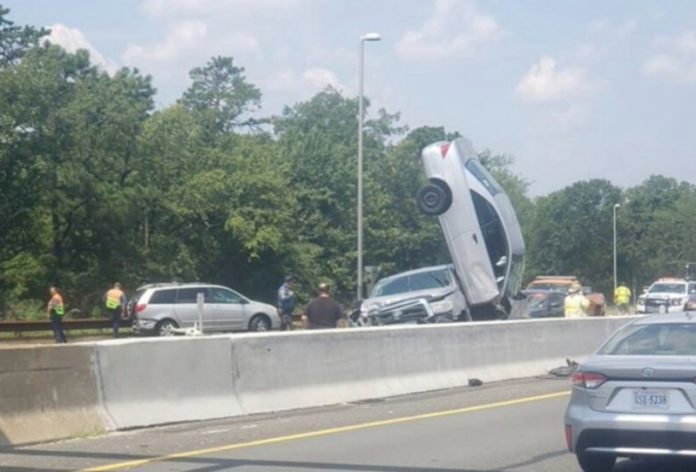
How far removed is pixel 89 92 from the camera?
53.6m

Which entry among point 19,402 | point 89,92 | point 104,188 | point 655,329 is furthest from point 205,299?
point 655,329

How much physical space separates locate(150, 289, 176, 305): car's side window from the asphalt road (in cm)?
2192

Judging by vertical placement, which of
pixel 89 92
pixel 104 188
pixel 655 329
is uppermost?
pixel 89 92

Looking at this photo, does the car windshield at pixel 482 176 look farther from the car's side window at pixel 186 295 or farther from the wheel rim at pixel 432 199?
the car's side window at pixel 186 295

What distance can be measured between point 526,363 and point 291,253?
125 feet

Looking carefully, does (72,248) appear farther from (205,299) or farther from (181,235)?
(205,299)

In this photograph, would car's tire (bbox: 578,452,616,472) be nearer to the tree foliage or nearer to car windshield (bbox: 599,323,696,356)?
car windshield (bbox: 599,323,696,356)

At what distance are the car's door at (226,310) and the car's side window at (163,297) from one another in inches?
48.8

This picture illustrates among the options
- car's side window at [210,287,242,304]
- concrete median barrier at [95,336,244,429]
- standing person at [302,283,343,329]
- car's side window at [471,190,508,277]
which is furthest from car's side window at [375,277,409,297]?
concrete median barrier at [95,336,244,429]

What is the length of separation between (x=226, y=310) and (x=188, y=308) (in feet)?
5.15

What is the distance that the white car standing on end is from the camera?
1143 inches

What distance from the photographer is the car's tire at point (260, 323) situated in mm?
40688

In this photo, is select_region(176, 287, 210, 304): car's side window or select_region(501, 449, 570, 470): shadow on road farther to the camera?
select_region(176, 287, 210, 304): car's side window

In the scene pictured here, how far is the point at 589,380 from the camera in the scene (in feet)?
35.0
